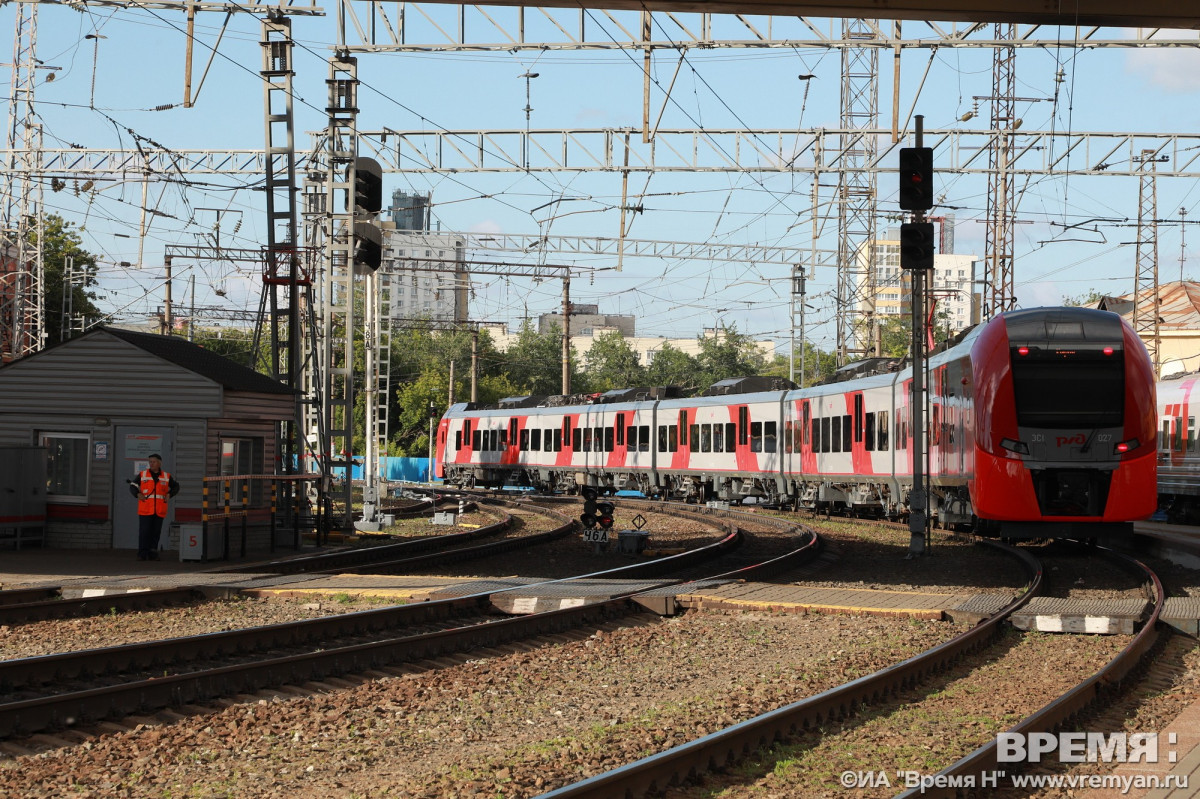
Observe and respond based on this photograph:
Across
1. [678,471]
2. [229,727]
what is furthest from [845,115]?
[229,727]

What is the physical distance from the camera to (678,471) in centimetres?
3984

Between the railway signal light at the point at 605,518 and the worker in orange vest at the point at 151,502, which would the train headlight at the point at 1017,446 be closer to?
the railway signal light at the point at 605,518

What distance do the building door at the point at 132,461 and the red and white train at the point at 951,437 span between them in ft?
37.3

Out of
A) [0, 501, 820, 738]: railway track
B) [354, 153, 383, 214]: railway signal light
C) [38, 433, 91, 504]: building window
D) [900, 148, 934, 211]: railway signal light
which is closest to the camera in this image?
[0, 501, 820, 738]: railway track

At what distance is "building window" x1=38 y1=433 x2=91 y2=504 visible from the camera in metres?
19.2

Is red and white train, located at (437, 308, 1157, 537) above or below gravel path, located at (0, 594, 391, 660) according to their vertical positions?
above

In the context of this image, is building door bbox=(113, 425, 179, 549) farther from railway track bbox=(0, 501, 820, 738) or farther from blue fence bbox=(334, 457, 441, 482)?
blue fence bbox=(334, 457, 441, 482)

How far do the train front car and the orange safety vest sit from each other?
10.9 m

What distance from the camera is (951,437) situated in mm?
19656

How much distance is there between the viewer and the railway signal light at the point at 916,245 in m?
18.6

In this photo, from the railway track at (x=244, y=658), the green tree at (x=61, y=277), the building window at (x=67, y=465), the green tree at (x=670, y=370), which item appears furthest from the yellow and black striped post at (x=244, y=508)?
the green tree at (x=670, y=370)

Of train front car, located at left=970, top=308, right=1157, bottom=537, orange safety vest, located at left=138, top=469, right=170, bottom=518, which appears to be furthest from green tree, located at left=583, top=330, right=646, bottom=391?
train front car, located at left=970, top=308, right=1157, bottom=537

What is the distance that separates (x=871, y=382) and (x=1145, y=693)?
18185 mm

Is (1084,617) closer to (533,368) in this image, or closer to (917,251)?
(917,251)
